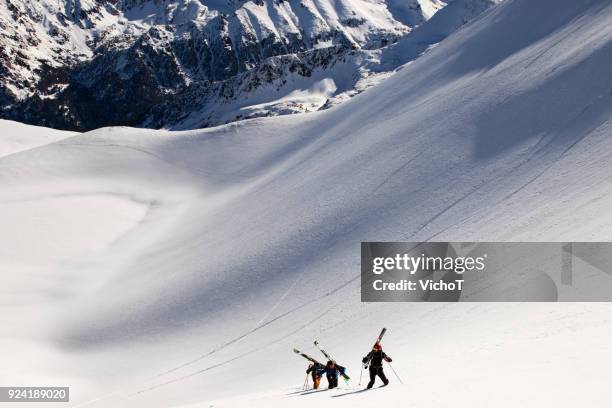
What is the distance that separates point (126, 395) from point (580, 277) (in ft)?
54.5

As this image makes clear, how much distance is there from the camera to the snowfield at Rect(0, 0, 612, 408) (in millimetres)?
15859

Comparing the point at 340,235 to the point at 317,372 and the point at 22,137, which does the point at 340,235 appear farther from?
the point at 22,137

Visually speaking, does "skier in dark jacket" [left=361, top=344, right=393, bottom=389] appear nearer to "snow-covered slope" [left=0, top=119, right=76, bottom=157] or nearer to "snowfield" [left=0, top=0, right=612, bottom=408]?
"snowfield" [left=0, top=0, right=612, bottom=408]

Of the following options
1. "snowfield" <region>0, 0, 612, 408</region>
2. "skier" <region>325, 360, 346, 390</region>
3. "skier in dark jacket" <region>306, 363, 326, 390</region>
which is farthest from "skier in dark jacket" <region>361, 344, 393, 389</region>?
"skier in dark jacket" <region>306, 363, 326, 390</region>

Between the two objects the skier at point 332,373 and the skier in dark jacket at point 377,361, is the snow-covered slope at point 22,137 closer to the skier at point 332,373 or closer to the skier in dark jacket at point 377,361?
the skier at point 332,373

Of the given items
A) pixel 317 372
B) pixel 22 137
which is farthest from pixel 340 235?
pixel 22 137

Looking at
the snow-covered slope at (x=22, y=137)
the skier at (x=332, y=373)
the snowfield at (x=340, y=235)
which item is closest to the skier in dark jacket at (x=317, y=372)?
the skier at (x=332, y=373)

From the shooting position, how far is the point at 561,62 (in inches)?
1481

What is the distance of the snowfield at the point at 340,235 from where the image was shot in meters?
15.9

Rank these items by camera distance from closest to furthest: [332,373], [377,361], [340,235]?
[377,361], [332,373], [340,235]

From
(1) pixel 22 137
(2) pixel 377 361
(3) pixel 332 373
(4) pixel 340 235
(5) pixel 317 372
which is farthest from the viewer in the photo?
(1) pixel 22 137

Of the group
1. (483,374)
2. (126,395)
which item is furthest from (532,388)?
(126,395)

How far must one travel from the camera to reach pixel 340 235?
33.2 m

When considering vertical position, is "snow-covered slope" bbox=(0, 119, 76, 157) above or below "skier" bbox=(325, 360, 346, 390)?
above
